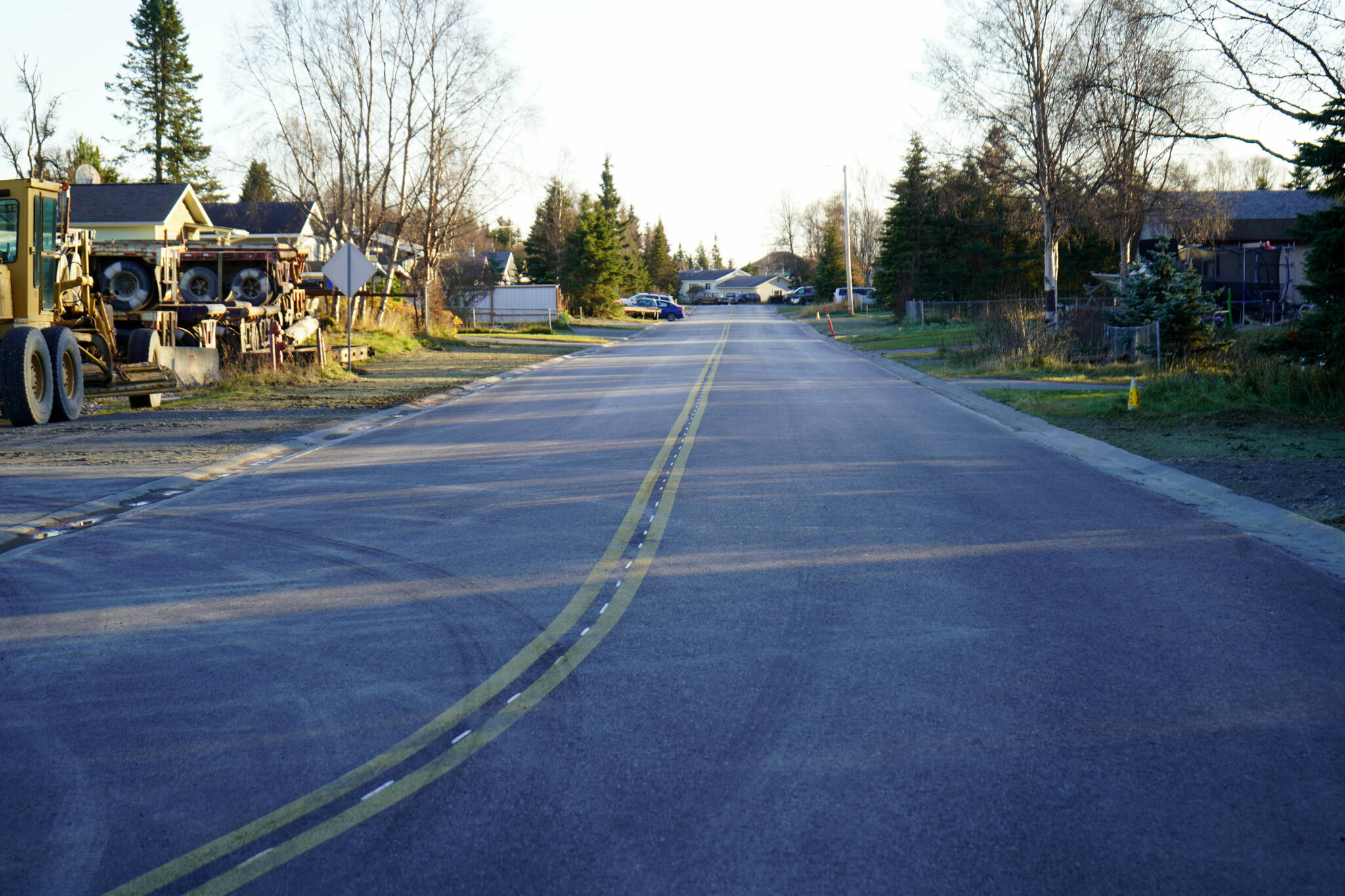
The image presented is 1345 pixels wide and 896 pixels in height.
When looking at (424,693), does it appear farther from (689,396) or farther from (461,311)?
(461,311)

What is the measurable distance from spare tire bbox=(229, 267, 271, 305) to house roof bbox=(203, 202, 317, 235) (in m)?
35.9

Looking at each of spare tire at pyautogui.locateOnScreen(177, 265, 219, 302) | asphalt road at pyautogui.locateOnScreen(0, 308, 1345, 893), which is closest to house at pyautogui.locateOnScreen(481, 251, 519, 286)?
spare tire at pyautogui.locateOnScreen(177, 265, 219, 302)

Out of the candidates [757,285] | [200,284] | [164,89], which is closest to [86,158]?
[164,89]

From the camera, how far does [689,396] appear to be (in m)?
20.5

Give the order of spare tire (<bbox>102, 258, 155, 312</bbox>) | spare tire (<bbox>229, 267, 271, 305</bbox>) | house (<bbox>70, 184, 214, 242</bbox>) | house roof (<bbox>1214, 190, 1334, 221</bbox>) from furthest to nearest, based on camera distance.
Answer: house roof (<bbox>1214, 190, 1334, 221</bbox>), house (<bbox>70, 184, 214, 242</bbox>), spare tire (<bbox>229, 267, 271, 305</bbox>), spare tire (<bbox>102, 258, 155, 312</bbox>)

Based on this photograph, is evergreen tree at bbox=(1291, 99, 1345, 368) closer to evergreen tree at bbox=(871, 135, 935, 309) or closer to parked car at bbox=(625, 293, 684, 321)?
evergreen tree at bbox=(871, 135, 935, 309)

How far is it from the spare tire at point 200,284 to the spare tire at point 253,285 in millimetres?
370

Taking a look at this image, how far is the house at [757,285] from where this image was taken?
155587 millimetres

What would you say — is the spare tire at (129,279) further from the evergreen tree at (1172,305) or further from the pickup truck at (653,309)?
the pickup truck at (653,309)

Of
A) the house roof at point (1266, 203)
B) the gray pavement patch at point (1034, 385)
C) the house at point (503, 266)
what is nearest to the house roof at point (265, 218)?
the house at point (503, 266)

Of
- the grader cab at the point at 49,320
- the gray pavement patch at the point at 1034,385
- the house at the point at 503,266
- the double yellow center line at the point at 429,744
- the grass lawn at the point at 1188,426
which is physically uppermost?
the house at the point at 503,266

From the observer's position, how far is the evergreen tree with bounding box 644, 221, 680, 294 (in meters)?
140

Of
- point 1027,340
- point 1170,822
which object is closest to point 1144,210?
point 1027,340

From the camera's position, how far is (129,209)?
44688 millimetres
